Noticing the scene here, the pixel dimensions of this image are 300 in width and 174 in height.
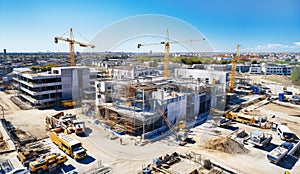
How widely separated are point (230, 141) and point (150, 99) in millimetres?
4932

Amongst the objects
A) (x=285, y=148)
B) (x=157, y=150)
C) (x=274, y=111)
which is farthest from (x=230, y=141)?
(x=274, y=111)

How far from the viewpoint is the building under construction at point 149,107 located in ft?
35.4

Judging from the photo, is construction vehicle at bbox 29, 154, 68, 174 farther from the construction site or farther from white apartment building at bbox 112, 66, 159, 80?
white apartment building at bbox 112, 66, 159, 80

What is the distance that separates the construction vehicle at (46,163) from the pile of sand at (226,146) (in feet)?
22.6

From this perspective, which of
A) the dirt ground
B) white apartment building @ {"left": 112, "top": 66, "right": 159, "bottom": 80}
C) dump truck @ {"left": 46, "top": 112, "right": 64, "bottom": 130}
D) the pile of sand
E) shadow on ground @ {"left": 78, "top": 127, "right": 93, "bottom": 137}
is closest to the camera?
the pile of sand

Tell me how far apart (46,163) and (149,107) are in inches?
245

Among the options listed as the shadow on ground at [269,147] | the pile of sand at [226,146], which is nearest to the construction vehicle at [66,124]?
the pile of sand at [226,146]

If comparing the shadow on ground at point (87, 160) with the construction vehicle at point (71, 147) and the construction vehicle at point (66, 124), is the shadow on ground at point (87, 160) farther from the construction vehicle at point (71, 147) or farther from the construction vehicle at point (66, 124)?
the construction vehicle at point (66, 124)

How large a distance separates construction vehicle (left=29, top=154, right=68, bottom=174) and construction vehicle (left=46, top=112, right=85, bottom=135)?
2850mm

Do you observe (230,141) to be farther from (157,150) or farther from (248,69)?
(248,69)

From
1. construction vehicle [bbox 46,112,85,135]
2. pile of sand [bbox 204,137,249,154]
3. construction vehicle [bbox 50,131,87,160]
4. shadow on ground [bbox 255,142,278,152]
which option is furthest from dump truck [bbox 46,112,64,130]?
shadow on ground [bbox 255,142,278,152]

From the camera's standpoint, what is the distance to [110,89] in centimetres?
1363

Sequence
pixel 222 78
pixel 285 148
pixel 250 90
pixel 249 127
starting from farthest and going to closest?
pixel 250 90 < pixel 222 78 < pixel 249 127 < pixel 285 148

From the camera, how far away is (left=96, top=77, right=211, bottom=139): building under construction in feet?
35.4
